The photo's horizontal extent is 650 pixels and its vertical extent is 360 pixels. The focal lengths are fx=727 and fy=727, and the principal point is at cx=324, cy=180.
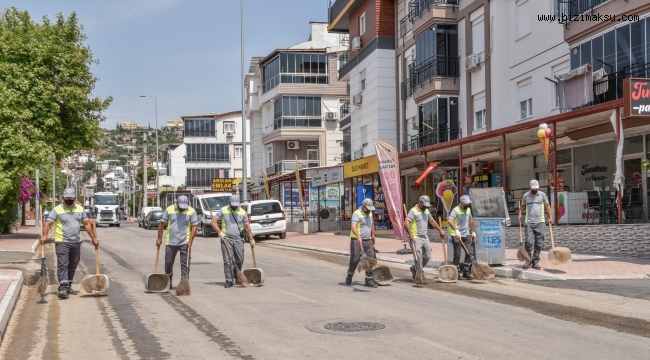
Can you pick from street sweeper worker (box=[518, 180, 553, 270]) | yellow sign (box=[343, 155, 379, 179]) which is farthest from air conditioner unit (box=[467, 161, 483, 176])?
street sweeper worker (box=[518, 180, 553, 270])

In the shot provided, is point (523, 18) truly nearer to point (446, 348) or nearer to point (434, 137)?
point (434, 137)

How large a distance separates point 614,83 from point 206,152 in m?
72.1

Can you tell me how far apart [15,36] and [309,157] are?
2886 centimetres

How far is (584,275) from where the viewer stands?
14.8 meters

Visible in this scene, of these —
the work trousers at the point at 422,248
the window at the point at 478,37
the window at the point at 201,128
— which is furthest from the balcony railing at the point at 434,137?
the window at the point at 201,128

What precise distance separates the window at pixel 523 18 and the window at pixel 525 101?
1926mm

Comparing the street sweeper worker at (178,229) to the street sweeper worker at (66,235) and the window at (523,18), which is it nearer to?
the street sweeper worker at (66,235)

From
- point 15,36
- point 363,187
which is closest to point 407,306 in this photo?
point 363,187

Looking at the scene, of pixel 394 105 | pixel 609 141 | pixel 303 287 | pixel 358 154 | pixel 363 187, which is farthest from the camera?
pixel 358 154

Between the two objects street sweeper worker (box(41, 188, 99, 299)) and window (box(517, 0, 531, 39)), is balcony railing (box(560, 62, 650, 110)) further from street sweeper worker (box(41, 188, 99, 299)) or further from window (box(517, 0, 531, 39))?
street sweeper worker (box(41, 188, 99, 299))

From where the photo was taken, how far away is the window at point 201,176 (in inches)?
3526

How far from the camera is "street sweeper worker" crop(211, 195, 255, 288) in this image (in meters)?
13.9

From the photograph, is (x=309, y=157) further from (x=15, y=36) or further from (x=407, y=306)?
(x=407, y=306)

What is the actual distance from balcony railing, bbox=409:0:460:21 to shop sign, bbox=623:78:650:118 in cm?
1580
